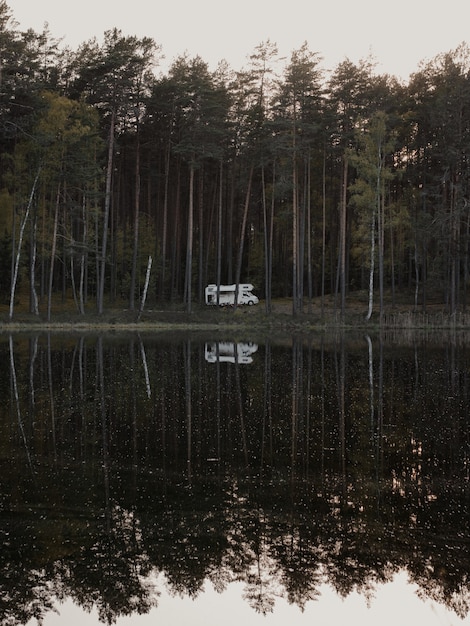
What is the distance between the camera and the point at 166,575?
7172mm

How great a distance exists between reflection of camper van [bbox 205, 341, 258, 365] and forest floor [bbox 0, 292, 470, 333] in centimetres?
1142

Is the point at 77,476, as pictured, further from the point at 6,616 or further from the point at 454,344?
the point at 454,344

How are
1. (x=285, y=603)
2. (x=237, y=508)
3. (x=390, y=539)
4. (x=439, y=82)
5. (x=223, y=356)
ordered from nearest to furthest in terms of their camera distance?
(x=285, y=603), (x=390, y=539), (x=237, y=508), (x=223, y=356), (x=439, y=82)

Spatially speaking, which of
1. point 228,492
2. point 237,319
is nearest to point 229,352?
point 237,319

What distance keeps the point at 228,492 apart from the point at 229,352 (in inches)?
912

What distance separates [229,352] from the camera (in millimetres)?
33000

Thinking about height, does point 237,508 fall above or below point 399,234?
below

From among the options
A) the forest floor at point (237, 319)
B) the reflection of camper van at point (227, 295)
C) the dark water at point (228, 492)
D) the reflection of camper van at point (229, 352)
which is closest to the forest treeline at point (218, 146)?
the forest floor at point (237, 319)

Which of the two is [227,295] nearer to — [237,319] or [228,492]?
[237,319]

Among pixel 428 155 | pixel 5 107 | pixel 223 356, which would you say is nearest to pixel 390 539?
pixel 223 356

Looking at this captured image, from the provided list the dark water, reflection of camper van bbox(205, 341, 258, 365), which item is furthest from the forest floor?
the dark water

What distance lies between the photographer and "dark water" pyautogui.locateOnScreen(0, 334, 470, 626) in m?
7.00

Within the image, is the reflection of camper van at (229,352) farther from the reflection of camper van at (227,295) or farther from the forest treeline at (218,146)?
the reflection of camper van at (227,295)

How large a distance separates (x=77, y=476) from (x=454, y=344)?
29.3 metres
